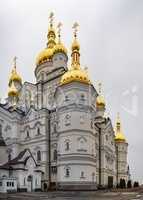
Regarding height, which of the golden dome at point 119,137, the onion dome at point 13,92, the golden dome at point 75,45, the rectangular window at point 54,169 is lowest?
the rectangular window at point 54,169

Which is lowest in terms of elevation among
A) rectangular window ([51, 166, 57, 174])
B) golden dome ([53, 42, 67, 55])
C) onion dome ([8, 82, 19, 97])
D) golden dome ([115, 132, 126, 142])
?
rectangular window ([51, 166, 57, 174])

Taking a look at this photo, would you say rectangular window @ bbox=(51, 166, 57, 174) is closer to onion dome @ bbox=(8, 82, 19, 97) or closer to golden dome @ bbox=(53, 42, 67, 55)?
onion dome @ bbox=(8, 82, 19, 97)

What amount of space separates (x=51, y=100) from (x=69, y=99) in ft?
22.1

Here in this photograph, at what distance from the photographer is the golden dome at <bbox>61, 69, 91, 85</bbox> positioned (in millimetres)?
35656

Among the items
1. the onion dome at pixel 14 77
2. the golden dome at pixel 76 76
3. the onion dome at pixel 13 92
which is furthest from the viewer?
the onion dome at pixel 14 77

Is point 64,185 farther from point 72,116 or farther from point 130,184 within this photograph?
point 130,184

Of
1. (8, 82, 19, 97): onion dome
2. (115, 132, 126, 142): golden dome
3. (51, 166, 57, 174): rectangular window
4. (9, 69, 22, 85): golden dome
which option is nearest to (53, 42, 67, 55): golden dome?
(8, 82, 19, 97): onion dome

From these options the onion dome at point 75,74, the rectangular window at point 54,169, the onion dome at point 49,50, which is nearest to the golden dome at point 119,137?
the onion dome at point 49,50

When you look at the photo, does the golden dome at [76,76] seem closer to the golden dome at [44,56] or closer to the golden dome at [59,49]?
the golden dome at [59,49]

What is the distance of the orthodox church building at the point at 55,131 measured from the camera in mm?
34562

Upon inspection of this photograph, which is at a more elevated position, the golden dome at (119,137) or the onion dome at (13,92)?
the onion dome at (13,92)

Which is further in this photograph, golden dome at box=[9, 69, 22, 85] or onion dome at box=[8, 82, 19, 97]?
golden dome at box=[9, 69, 22, 85]

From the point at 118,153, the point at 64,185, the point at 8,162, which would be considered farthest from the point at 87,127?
the point at 118,153

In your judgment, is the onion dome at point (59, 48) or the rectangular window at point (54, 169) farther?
the onion dome at point (59, 48)
